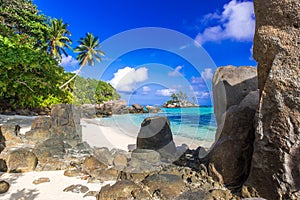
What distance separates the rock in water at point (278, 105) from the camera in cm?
336

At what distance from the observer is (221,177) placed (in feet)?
14.9

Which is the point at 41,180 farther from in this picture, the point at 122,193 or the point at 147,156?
the point at 147,156

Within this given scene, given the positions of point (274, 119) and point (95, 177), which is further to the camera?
point (95, 177)

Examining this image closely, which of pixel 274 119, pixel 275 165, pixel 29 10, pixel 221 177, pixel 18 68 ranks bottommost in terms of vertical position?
pixel 221 177

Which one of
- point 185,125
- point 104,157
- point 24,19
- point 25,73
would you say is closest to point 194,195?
point 104,157

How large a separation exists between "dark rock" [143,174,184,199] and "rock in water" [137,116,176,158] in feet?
8.41

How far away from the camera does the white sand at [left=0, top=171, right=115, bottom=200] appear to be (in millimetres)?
4211

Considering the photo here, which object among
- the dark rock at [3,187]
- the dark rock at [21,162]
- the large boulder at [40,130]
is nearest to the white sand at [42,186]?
the dark rock at [3,187]

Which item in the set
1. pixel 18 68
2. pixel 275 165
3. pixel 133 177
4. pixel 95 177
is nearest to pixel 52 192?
pixel 95 177

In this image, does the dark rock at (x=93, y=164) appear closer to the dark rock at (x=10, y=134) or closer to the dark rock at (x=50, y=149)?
the dark rock at (x=50, y=149)

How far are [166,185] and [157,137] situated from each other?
3346mm

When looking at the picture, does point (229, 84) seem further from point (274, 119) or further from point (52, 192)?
point (52, 192)

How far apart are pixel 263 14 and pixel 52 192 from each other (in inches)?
245

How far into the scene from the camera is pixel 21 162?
18.4ft
